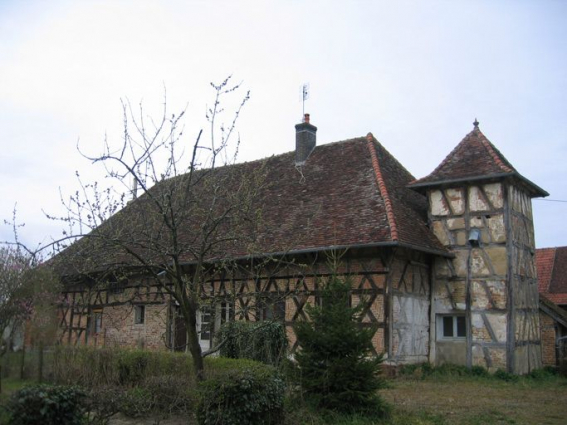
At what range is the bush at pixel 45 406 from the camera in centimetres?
621

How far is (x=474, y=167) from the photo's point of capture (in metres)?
16.7

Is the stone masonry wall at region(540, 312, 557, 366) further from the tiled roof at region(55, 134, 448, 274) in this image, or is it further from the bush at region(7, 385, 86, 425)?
the bush at region(7, 385, 86, 425)

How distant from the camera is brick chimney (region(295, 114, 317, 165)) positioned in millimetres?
20250

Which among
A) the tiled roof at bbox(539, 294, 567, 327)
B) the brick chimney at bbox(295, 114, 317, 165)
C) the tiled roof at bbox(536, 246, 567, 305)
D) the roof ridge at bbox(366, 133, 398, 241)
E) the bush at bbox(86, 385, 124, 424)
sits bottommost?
the bush at bbox(86, 385, 124, 424)

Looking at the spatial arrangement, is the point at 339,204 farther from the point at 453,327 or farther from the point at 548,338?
the point at 548,338

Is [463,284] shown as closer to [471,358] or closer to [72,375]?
[471,358]

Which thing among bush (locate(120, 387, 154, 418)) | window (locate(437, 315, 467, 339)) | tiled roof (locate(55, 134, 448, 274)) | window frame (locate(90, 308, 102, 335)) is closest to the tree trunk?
bush (locate(120, 387, 154, 418))

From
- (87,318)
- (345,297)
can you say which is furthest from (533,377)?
(87,318)

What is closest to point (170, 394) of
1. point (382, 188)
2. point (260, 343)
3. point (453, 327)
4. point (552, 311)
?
point (260, 343)

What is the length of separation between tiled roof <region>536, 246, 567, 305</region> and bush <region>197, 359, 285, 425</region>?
62.4 ft

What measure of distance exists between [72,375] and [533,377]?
1218 cm

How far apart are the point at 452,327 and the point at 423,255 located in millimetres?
2208

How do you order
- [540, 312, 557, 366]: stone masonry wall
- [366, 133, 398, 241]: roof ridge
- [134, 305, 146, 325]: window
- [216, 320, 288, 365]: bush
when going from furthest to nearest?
1. [134, 305, 146, 325]: window
2. [540, 312, 557, 366]: stone masonry wall
3. [366, 133, 398, 241]: roof ridge
4. [216, 320, 288, 365]: bush

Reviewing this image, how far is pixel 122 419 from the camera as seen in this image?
28.0ft
